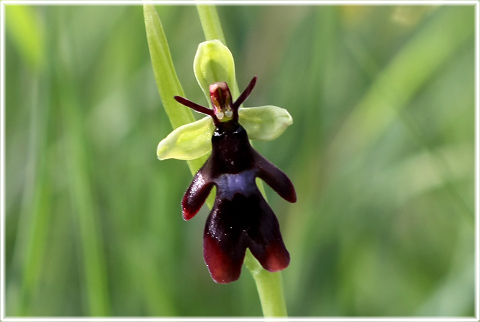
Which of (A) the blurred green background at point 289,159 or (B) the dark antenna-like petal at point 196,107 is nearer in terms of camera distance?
(B) the dark antenna-like petal at point 196,107

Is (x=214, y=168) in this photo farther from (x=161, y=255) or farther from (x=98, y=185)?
(x=98, y=185)

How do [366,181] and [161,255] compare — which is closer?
[161,255]

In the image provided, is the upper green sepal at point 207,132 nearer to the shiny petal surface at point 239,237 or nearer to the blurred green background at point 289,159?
the shiny petal surface at point 239,237

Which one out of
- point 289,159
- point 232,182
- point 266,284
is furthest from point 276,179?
point 289,159

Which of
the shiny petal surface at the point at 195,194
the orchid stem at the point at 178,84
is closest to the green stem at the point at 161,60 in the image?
the orchid stem at the point at 178,84

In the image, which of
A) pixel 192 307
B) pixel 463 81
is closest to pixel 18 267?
pixel 192 307

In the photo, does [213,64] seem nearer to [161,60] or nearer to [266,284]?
[161,60]

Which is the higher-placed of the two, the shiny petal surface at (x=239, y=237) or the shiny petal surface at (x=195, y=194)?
the shiny petal surface at (x=195, y=194)
